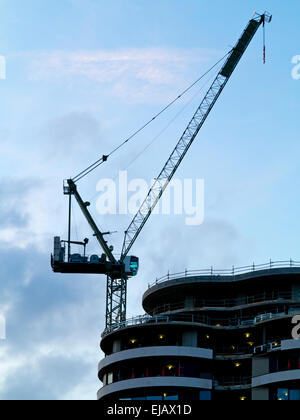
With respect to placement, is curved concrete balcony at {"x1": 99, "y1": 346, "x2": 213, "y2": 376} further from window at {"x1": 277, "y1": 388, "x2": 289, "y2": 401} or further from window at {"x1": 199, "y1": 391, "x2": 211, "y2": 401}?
window at {"x1": 277, "y1": 388, "x2": 289, "y2": 401}

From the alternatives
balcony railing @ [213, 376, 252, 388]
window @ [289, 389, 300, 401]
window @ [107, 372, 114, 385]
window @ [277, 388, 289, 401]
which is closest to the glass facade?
balcony railing @ [213, 376, 252, 388]

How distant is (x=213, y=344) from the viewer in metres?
164

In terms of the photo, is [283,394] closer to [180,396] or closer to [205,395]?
[205,395]

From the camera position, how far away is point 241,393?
515 ft

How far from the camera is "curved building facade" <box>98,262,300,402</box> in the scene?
153875 mm

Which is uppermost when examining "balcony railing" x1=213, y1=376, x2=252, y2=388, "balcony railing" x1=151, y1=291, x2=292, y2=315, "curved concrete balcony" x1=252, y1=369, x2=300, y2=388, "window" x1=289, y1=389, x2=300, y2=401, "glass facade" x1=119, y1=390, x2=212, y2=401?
"balcony railing" x1=151, y1=291, x2=292, y2=315

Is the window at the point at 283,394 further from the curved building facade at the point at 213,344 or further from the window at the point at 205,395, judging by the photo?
the window at the point at 205,395

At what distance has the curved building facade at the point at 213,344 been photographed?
154 m

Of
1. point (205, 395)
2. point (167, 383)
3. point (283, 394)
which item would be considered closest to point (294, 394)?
point (283, 394)

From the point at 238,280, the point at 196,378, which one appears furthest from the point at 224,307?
the point at 196,378

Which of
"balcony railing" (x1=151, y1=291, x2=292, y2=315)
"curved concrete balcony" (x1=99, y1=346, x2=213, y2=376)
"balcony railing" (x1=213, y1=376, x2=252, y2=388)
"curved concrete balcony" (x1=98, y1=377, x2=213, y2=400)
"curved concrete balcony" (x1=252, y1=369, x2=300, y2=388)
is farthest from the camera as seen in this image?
"balcony railing" (x1=151, y1=291, x2=292, y2=315)

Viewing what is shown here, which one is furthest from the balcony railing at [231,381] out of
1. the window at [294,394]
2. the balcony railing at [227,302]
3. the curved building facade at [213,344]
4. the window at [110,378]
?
the window at [110,378]

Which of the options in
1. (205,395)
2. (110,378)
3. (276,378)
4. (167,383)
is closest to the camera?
(276,378)
